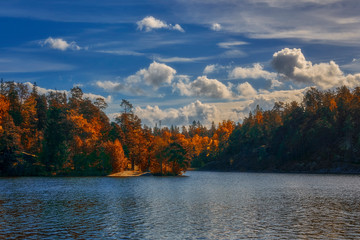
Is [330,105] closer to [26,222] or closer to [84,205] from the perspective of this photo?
[84,205]

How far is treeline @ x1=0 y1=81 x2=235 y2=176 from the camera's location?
420ft

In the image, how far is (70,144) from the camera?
137750 mm

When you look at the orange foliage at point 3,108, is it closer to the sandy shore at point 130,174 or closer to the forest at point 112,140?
the forest at point 112,140

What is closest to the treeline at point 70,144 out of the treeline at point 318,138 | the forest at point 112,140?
the forest at point 112,140

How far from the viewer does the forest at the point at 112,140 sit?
13038 centimetres

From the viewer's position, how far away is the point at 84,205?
49.1 meters

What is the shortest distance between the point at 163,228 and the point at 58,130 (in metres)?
110

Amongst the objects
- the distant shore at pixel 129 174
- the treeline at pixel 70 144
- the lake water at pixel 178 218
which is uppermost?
the treeline at pixel 70 144

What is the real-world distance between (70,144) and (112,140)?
57.3 feet

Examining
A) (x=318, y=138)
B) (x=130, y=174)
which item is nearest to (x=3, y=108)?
(x=130, y=174)

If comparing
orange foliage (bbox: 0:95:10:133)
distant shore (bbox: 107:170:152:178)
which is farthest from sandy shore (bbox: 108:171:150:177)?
orange foliage (bbox: 0:95:10:133)

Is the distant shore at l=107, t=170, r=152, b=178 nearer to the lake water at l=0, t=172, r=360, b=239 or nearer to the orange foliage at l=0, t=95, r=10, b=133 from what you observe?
the orange foliage at l=0, t=95, r=10, b=133

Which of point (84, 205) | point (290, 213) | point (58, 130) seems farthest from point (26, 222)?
point (58, 130)

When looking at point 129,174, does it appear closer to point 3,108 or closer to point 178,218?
point 3,108
